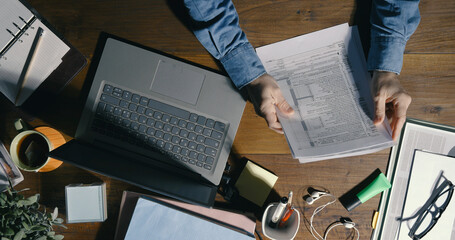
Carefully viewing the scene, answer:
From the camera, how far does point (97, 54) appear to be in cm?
82

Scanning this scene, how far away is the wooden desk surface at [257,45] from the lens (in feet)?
2.56

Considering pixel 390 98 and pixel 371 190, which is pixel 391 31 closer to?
pixel 390 98

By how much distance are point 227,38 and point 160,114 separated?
0.27 meters

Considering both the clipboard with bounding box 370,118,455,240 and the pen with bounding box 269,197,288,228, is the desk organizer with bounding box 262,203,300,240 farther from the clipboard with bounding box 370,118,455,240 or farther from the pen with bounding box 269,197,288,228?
the clipboard with bounding box 370,118,455,240

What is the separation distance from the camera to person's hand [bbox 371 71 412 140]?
73cm

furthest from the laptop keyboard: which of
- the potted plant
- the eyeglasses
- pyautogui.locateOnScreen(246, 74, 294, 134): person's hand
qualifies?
the eyeglasses

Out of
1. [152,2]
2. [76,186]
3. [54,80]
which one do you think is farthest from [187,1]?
[76,186]

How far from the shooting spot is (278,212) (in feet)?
2.40

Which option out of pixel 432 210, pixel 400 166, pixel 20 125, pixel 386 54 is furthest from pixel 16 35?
pixel 432 210

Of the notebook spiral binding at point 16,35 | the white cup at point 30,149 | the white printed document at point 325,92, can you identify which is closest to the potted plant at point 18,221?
the white cup at point 30,149

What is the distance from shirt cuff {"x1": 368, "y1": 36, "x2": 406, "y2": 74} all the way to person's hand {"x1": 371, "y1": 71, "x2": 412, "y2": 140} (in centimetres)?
2

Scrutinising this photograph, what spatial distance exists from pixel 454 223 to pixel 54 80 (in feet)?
3.87

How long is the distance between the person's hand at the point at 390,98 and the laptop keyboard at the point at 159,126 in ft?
1.32

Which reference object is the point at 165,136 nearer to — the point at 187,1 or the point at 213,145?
the point at 213,145
